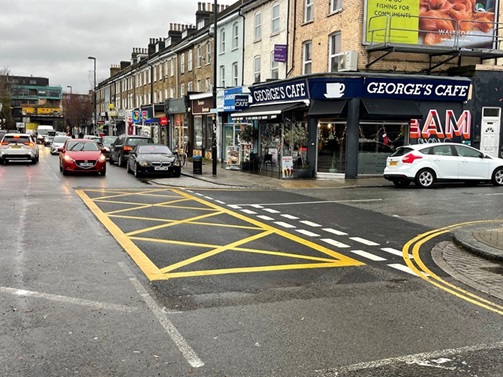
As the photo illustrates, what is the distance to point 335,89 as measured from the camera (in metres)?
20.7

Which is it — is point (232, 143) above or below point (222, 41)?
below

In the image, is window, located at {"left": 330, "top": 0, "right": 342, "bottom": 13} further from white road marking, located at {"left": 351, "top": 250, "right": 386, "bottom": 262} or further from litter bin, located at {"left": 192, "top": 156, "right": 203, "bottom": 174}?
white road marking, located at {"left": 351, "top": 250, "right": 386, "bottom": 262}

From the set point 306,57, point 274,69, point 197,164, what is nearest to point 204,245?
point 197,164

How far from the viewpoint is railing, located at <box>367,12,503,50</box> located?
2058cm

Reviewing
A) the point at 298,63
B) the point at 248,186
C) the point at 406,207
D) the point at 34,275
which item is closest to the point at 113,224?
the point at 34,275

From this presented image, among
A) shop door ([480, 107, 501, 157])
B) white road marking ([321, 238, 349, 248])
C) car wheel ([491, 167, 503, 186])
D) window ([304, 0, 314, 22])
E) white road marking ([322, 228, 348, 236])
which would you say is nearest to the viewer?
white road marking ([321, 238, 349, 248])

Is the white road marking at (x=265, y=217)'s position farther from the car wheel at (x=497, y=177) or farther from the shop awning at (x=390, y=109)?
the car wheel at (x=497, y=177)

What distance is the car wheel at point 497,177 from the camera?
18.4 m

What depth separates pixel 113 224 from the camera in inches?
396

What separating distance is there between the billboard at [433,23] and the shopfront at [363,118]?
164cm

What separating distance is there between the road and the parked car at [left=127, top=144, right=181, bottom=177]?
32.7ft

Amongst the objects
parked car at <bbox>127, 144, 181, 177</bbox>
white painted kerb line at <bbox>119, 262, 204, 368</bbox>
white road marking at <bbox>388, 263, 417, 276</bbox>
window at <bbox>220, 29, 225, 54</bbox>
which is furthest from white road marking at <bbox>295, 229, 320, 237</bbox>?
window at <bbox>220, 29, 225, 54</bbox>

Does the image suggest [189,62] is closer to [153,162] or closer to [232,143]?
[232,143]

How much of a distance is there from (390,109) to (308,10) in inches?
278
